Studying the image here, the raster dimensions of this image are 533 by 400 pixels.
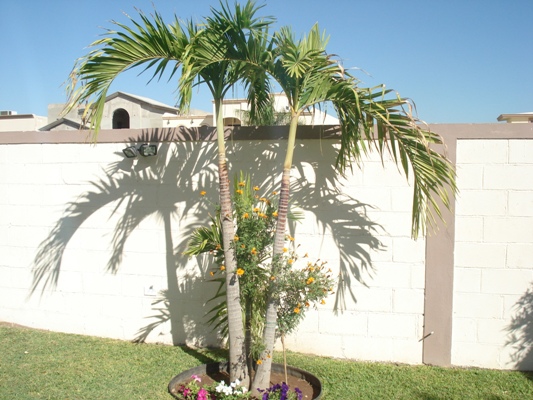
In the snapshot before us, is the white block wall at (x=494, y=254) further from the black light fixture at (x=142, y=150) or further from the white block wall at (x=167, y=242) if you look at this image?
the black light fixture at (x=142, y=150)

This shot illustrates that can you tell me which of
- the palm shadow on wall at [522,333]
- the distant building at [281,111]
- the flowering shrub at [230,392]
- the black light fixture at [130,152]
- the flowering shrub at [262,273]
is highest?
the distant building at [281,111]

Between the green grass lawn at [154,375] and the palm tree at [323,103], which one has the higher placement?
the palm tree at [323,103]

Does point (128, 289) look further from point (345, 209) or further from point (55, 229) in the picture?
point (345, 209)

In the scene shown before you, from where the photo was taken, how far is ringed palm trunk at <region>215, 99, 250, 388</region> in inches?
178

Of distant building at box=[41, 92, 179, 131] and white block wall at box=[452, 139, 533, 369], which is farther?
distant building at box=[41, 92, 179, 131]

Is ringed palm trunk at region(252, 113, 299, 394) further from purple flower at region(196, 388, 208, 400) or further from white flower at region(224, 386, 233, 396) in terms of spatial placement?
purple flower at region(196, 388, 208, 400)

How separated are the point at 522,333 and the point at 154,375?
11.9 ft

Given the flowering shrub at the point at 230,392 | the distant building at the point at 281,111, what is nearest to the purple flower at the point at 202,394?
the flowering shrub at the point at 230,392

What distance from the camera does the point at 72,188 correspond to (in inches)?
245

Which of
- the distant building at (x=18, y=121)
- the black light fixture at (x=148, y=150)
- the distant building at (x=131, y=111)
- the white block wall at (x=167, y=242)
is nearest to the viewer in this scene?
the white block wall at (x=167, y=242)

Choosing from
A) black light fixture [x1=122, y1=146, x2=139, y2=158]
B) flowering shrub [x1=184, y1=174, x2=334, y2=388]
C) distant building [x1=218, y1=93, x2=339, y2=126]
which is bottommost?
flowering shrub [x1=184, y1=174, x2=334, y2=388]

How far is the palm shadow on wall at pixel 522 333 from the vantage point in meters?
5.15

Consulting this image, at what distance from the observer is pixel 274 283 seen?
4.34 meters

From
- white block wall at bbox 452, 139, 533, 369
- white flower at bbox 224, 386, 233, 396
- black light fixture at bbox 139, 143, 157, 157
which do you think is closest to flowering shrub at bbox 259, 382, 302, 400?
white flower at bbox 224, 386, 233, 396
